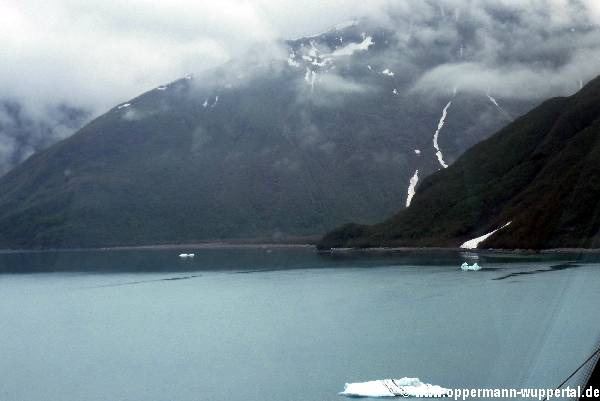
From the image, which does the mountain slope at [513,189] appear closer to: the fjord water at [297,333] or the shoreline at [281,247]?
the shoreline at [281,247]

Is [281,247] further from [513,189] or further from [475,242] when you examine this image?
[513,189]

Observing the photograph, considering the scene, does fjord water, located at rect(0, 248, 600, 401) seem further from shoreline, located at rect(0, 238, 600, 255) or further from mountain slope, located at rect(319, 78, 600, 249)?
shoreline, located at rect(0, 238, 600, 255)

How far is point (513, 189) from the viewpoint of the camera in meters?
122

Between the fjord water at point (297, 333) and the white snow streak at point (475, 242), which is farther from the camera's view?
the white snow streak at point (475, 242)

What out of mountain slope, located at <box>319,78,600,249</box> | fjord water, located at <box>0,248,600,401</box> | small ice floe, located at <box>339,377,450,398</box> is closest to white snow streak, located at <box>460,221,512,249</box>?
mountain slope, located at <box>319,78,600,249</box>

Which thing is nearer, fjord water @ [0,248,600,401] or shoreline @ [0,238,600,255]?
fjord water @ [0,248,600,401]

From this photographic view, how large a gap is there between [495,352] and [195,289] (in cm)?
4315

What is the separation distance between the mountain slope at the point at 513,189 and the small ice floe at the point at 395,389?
60.0m

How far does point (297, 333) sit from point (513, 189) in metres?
83.8

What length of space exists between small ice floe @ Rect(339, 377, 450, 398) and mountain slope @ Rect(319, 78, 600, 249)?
60015 mm

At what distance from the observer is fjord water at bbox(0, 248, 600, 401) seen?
1278 inches

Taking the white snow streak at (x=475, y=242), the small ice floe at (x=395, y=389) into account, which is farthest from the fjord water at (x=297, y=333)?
the white snow streak at (x=475, y=242)

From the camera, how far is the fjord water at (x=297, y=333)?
3247 centimetres

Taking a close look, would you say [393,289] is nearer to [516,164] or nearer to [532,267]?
[532,267]
